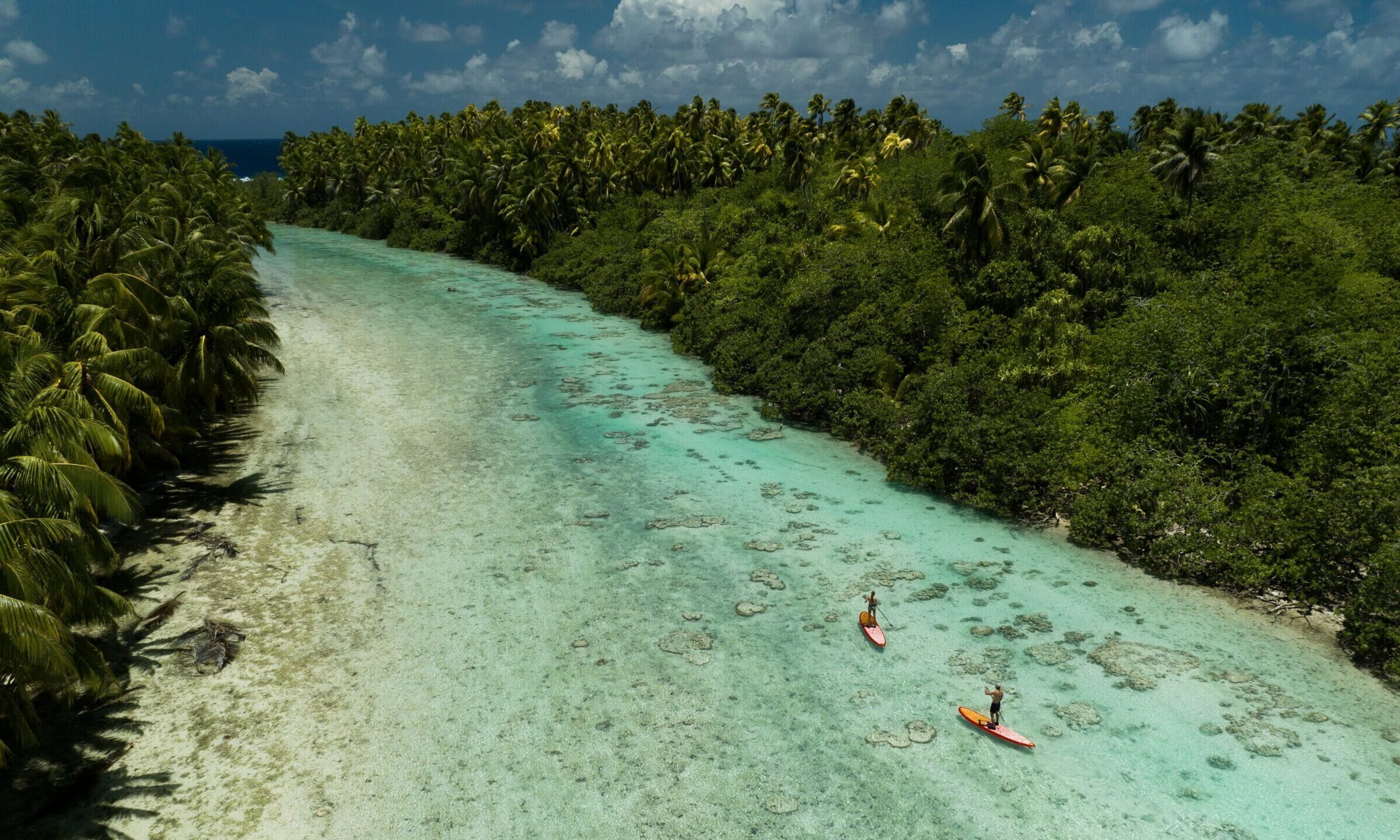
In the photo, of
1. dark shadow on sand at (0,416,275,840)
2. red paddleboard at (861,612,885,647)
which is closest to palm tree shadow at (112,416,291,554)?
dark shadow on sand at (0,416,275,840)

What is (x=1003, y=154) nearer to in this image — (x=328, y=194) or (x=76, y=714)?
(x=76, y=714)

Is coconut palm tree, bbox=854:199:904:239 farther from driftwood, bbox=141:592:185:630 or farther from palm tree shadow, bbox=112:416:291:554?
driftwood, bbox=141:592:185:630

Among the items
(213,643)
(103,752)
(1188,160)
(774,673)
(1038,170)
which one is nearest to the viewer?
(103,752)

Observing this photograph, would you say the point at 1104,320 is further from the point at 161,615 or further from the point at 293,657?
the point at 161,615

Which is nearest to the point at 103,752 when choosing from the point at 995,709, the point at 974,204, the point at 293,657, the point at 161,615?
the point at 293,657

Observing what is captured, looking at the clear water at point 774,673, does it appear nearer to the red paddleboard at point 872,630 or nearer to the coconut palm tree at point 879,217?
the red paddleboard at point 872,630

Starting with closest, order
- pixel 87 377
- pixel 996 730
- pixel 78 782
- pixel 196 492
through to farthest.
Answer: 1. pixel 78 782
2. pixel 996 730
3. pixel 87 377
4. pixel 196 492

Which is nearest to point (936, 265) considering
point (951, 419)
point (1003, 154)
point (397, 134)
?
point (951, 419)
